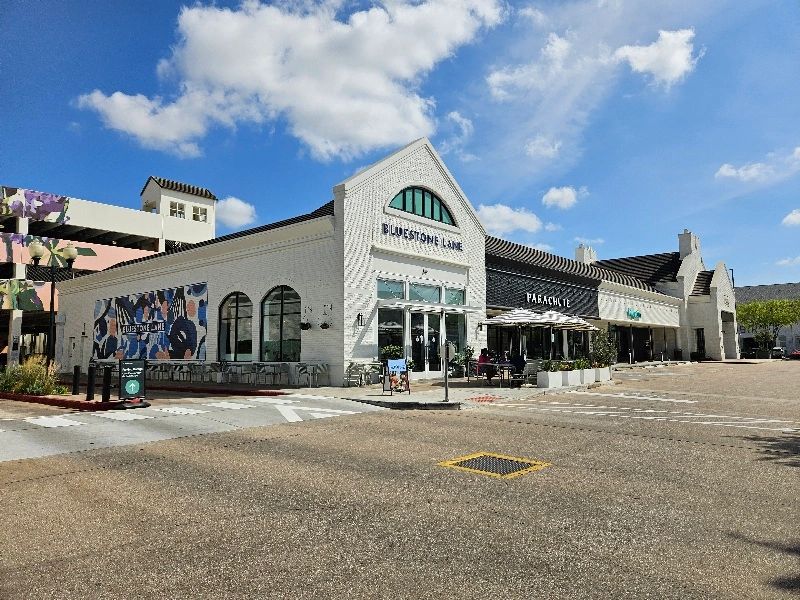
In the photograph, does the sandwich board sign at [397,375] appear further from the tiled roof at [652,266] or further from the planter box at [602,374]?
the tiled roof at [652,266]

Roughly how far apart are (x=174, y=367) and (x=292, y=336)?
7736 mm

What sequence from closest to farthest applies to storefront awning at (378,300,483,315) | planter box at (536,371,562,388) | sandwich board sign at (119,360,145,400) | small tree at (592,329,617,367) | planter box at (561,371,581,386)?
sandwich board sign at (119,360,145,400) → planter box at (536,371,562,388) → planter box at (561,371,581,386) → storefront awning at (378,300,483,315) → small tree at (592,329,617,367)

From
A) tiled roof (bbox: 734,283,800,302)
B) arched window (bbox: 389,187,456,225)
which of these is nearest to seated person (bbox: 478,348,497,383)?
arched window (bbox: 389,187,456,225)

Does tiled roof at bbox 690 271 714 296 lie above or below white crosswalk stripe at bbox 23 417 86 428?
above

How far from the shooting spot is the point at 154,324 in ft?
95.7

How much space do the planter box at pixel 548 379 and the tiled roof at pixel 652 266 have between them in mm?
39417

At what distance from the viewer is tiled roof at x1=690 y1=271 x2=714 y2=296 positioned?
55.1 m

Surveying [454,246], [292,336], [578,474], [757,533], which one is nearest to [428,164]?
[454,246]

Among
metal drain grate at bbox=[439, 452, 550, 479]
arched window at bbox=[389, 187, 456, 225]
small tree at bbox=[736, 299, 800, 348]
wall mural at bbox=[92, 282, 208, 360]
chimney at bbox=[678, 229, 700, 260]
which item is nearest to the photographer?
metal drain grate at bbox=[439, 452, 550, 479]

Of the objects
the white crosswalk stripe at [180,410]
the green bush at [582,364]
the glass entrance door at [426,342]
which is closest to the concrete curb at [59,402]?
the white crosswalk stripe at [180,410]

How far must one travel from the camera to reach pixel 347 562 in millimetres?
4355

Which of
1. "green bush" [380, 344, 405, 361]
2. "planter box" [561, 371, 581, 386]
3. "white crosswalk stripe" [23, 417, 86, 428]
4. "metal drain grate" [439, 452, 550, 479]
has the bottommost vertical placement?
"metal drain grate" [439, 452, 550, 479]

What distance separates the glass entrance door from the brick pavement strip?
13867mm

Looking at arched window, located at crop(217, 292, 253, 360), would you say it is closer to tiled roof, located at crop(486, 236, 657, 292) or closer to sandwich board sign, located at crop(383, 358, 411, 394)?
sandwich board sign, located at crop(383, 358, 411, 394)
